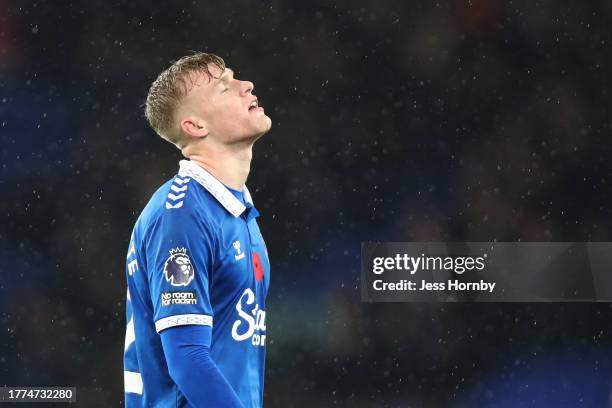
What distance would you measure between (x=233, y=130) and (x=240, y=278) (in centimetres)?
40

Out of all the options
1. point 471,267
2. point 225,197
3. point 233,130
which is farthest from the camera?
point 471,267

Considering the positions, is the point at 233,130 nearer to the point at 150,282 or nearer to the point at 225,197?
the point at 225,197

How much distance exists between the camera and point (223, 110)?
2.07 m

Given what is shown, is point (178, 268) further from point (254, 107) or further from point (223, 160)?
point (254, 107)

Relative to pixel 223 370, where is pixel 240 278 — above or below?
above

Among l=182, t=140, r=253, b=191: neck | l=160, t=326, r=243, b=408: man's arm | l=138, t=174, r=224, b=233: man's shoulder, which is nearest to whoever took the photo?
l=160, t=326, r=243, b=408: man's arm

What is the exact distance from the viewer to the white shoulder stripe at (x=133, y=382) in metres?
1.90

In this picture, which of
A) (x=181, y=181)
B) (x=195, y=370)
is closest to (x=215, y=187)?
(x=181, y=181)

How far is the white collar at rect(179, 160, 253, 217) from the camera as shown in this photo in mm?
1923

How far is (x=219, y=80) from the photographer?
211cm

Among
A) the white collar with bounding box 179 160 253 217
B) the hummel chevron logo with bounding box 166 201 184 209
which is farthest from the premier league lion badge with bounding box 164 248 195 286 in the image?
the white collar with bounding box 179 160 253 217

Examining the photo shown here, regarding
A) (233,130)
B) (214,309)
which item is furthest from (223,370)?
(233,130)

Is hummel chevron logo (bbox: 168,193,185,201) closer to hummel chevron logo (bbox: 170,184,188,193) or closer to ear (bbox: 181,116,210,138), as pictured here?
hummel chevron logo (bbox: 170,184,188,193)

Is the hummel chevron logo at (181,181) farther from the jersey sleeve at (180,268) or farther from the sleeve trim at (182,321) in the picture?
the sleeve trim at (182,321)
